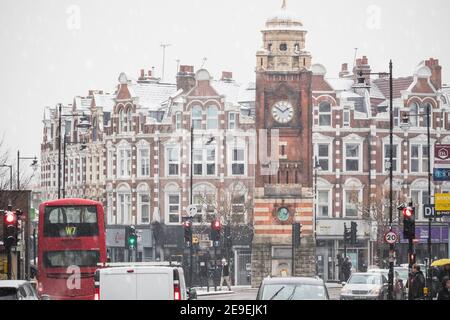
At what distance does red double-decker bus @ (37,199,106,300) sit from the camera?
149 ft

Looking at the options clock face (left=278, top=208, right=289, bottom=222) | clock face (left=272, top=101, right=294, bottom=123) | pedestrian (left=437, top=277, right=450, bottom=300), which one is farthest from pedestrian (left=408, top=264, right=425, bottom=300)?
clock face (left=272, top=101, right=294, bottom=123)

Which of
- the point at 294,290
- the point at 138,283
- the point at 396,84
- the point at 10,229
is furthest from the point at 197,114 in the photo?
the point at 294,290

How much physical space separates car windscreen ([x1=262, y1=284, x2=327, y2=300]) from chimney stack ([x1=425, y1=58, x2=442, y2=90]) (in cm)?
6487

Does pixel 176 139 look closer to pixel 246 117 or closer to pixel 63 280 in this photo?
pixel 246 117

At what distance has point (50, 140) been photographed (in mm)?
106938

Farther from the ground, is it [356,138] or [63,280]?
[356,138]

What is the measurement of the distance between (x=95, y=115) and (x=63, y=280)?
53257 millimetres

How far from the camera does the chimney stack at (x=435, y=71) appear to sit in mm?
92750

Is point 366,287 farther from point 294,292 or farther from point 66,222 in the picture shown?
point 294,292

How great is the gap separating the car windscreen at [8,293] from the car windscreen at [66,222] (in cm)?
1825

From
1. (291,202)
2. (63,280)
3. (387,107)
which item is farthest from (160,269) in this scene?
(387,107)

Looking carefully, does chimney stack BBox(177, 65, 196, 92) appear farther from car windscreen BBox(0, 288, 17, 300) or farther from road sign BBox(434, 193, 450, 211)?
car windscreen BBox(0, 288, 17, 300)

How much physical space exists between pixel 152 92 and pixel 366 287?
Result: 159 feet

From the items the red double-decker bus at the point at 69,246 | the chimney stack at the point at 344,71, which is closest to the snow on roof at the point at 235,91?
the chimney stack at the point at 344,71
